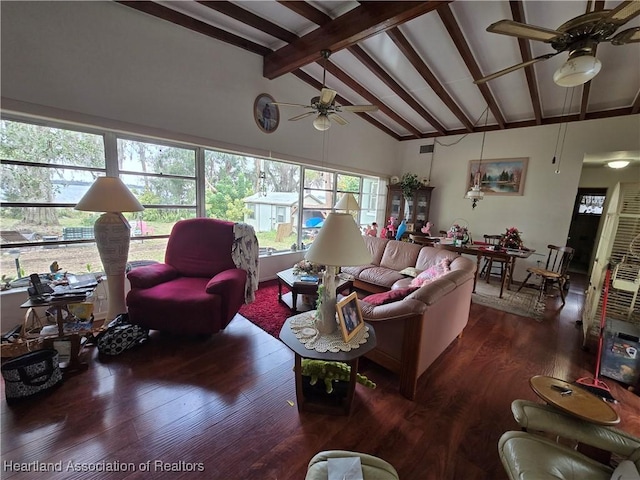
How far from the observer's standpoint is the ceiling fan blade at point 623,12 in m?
1.32

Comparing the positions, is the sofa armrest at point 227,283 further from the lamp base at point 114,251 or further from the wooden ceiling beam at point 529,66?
the wooden ceiling beam at point 529,66

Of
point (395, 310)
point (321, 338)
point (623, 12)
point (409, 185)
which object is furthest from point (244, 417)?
point (409, 185)

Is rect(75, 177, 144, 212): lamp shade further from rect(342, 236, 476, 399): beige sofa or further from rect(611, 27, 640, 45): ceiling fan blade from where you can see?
rect(611, 27, 640, 45): ceiling fan blade

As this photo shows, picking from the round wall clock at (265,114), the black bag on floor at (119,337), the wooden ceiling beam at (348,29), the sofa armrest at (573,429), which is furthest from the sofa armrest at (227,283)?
the wooden ceiling beam at (348,29)

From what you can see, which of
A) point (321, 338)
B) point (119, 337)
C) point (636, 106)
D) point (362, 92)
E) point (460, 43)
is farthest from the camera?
point (362, 92)

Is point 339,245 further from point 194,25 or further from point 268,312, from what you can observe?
point 194,25

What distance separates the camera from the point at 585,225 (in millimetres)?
6172

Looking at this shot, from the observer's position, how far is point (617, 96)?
3.64 m

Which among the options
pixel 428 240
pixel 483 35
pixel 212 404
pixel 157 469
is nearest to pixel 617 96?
pixel 483 35

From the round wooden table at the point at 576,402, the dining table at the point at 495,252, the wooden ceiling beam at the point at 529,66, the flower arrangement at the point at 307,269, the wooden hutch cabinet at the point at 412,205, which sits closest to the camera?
the round wooden table at the point at 576,402

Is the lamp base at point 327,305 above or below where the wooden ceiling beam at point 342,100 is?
below

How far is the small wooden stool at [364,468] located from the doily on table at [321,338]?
→ 19.5 inches

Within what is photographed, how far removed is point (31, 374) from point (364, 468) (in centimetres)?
218

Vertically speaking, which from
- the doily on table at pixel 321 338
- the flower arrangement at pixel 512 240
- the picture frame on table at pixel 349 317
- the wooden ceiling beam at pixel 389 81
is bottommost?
the doily on table at pixel 321 338
